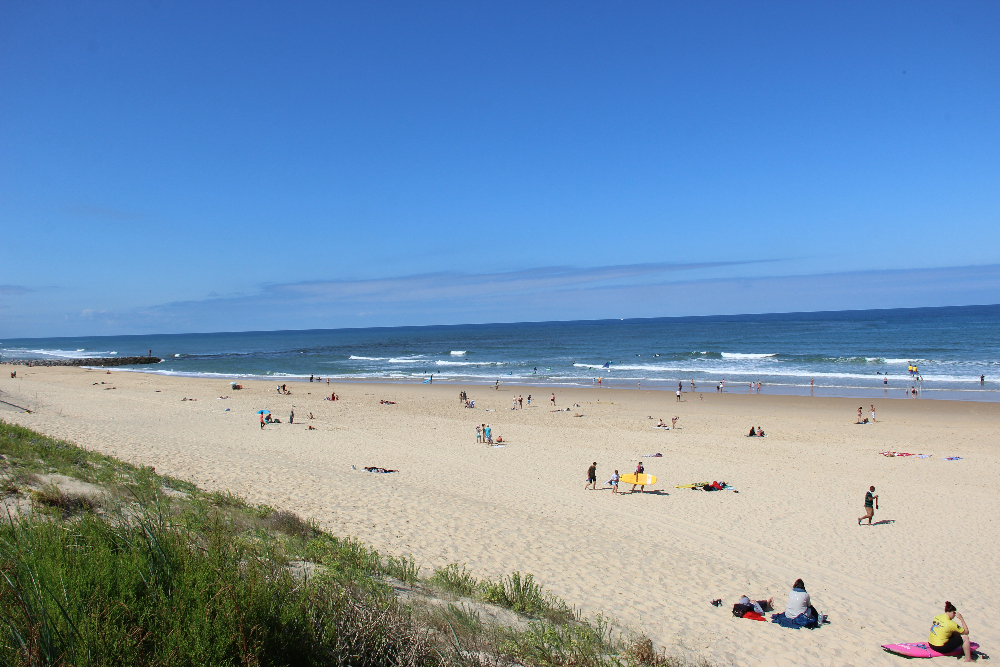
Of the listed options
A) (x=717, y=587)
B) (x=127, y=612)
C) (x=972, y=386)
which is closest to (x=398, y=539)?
(x=717, y=587)

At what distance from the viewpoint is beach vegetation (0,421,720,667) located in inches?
128

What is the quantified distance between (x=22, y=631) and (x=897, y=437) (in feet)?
90.2

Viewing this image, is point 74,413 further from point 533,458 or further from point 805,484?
point 805,484

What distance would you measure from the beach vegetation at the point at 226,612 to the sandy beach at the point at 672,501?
2434mm

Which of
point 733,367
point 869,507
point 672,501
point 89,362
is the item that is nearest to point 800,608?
point 869,507

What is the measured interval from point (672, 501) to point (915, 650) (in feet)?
23.5

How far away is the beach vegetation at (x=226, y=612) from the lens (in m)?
3.26

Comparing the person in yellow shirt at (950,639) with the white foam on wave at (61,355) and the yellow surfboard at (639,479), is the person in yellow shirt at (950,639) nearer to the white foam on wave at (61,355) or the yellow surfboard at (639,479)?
the yellow surfboard at (639,479)

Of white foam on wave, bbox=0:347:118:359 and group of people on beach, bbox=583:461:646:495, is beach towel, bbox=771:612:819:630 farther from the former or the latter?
white foam on wave, bbox=0:347:118:359

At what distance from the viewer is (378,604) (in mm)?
4594

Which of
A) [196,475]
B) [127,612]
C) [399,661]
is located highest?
[127,612]

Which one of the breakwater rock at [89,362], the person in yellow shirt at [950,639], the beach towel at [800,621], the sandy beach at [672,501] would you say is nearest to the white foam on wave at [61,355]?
the breakwater rock at [89,362]

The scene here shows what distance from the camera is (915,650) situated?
7.25 m

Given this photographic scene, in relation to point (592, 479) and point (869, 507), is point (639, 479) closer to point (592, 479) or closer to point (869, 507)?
point (592, 479)
